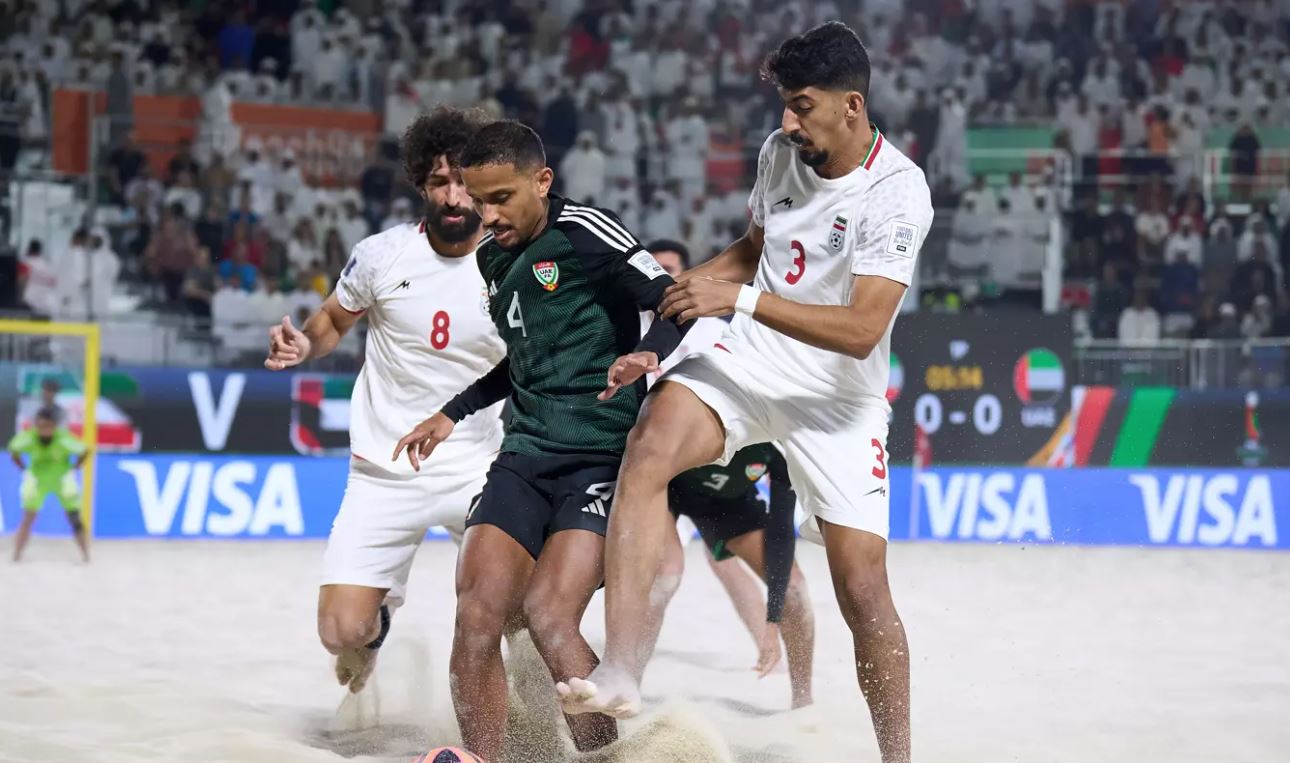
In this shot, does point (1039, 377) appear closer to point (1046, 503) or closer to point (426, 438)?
point (1046, 503)

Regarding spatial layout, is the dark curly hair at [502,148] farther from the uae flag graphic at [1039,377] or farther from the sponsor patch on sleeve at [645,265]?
the uae flag graphic at [1039,377]

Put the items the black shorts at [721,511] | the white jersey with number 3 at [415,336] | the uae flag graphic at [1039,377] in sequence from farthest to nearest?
the uae flag graphic at [1039,377] < the black shorts at [721,511] < the white jersey with number 3 at [415,336]

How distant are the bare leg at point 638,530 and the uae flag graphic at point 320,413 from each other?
7585 millimetres

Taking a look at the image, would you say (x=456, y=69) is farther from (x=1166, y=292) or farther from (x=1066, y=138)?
(x=1166, y=292)

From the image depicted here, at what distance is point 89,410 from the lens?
10.9 m

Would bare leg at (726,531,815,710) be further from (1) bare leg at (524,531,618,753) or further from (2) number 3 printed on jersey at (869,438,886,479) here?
(1) bare leg at (524,531,618,753)

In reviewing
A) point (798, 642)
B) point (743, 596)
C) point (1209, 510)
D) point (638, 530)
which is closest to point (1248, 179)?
point (1209, 510)

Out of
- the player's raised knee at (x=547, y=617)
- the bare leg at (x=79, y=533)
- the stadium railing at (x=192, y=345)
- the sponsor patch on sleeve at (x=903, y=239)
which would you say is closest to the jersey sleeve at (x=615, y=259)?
the sponsor patch on sleeve at (x=903, y=239)

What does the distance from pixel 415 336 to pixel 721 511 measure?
5.24 ft

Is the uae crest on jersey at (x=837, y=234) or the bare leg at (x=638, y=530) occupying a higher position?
the uae crest on jersey at (x=837, y=234)

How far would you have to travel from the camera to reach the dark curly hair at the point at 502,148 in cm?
418

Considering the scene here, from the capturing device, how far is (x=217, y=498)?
11.3 meters

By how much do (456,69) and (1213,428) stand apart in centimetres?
953

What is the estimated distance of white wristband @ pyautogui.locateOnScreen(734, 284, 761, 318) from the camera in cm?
400
